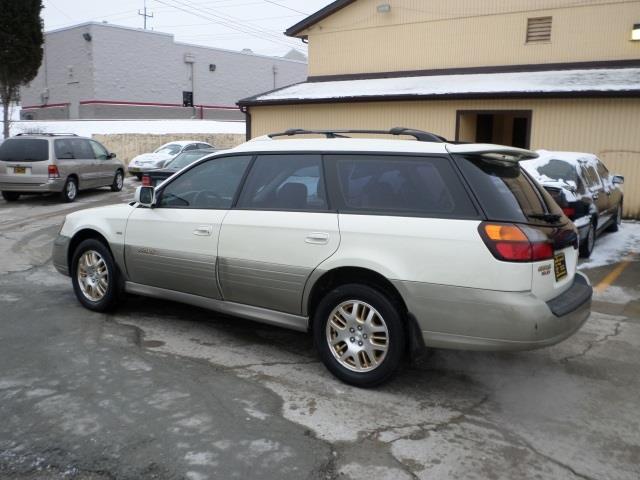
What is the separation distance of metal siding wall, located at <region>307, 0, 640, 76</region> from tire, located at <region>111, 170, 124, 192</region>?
271 inches

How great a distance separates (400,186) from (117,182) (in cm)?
1437

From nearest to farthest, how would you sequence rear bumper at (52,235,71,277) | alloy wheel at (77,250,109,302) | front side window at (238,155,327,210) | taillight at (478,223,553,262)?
taillight at (478,223,553,262) → front side window at (238,155,327,210) → alloy wheel at (77,250,109,302) → rear bumper at (52,235,71,277)

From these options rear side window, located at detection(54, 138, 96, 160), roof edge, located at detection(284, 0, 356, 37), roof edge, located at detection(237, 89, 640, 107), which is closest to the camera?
roof edge, located at detection(237, 89, 640, 107)

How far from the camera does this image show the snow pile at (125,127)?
29.2 metres

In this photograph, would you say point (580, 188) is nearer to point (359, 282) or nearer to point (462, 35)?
point (359, 282)

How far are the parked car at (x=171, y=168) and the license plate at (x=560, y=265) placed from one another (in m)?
10.8

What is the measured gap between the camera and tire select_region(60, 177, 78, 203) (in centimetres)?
1470

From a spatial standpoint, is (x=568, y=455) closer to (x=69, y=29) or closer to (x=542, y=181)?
(x=542, y=181)

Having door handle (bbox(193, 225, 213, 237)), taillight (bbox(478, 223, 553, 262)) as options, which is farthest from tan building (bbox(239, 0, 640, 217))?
door handle (bbox(193, 225, 213, 237))

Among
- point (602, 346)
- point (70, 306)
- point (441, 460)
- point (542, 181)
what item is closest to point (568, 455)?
point (441, 460)

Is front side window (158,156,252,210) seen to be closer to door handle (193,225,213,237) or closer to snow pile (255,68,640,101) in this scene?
door handle (193,225,213,237)

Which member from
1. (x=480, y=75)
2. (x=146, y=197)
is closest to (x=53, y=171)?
(x=146, y=197)

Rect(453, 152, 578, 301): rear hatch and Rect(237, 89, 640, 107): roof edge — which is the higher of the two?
Rect(237, 89, 640, 107): roof edge

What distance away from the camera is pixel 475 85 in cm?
1491
